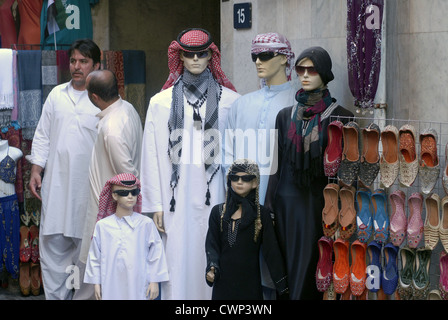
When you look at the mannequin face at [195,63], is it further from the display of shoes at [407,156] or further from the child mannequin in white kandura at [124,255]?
the display of shoes at [407,156]

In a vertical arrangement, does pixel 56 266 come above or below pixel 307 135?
below

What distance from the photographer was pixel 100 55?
8.63 meters

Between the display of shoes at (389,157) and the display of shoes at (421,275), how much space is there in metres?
0.48

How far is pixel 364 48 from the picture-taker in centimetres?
688

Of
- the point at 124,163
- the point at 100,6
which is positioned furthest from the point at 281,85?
the point at 100,6

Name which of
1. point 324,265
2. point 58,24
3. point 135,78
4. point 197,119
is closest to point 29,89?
point 135,78

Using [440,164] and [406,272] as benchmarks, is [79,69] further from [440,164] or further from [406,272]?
[406,272]

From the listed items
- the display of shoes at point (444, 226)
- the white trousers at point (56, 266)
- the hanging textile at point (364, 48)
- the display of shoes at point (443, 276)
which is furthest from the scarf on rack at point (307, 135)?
the white trousers at point (56, 266)

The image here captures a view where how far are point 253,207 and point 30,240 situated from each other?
288cm

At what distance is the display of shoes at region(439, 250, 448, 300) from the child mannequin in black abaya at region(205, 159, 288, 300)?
1095 millimetres

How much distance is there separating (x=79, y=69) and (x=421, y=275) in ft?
11.6

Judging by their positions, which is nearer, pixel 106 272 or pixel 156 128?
pixel 106 272

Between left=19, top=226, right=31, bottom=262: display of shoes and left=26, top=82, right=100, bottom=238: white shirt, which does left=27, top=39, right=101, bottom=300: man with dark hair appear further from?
left=19, top=226, right=31, bottom=262: display of shoes
